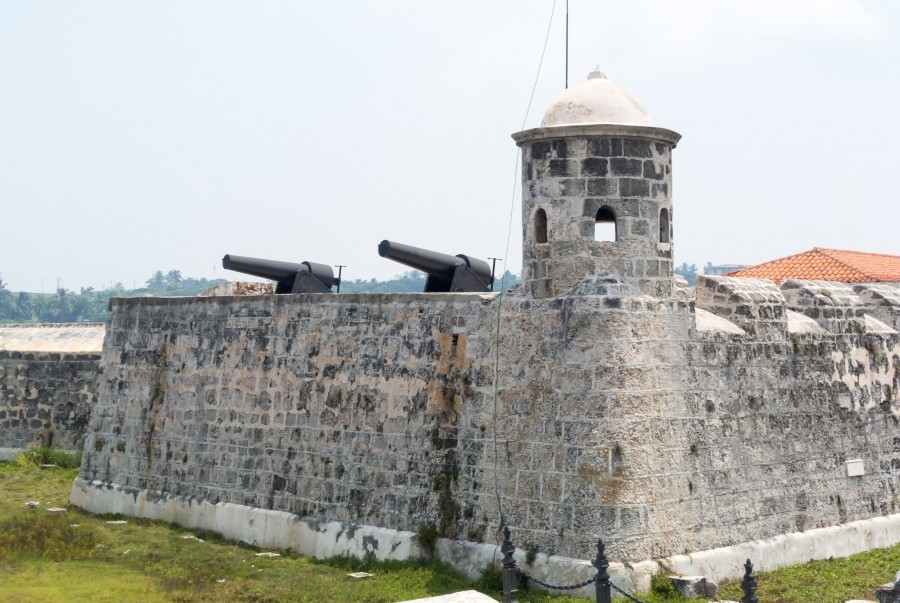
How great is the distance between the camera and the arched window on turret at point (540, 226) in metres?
15.2

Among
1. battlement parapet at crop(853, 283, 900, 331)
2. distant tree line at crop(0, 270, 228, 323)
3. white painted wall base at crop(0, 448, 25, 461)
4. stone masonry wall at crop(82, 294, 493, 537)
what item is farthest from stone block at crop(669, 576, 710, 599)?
distant tree line at crop(0, 270, 228, 323)

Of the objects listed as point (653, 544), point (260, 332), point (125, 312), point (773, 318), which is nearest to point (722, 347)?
point (773, 318)

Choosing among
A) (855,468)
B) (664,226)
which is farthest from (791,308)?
(664,226)

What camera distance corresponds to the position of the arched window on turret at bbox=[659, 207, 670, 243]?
1536 centimetres

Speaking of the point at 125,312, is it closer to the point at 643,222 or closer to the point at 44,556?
the point at 44,556

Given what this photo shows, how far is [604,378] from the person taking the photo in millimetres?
14469

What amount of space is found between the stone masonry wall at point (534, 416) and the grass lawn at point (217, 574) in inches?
25.8

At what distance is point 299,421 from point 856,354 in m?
7.87

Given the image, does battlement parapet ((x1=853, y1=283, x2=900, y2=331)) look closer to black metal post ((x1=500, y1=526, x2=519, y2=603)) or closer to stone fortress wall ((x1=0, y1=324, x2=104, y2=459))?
black metal post ((x1=500, y1=526, x2=519, y2=603))

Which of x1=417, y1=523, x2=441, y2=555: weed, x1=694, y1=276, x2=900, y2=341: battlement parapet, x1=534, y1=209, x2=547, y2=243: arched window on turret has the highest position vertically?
x1=534, y1=209, x2=547, y2=243: arched window on turret

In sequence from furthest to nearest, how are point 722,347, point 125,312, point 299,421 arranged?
point 125,312 → point 299,421 → point 722,347

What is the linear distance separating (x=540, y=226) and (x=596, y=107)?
4.96 feet

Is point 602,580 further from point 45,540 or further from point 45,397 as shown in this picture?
point 45,397

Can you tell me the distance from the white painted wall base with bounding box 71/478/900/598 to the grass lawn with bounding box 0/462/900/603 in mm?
185
